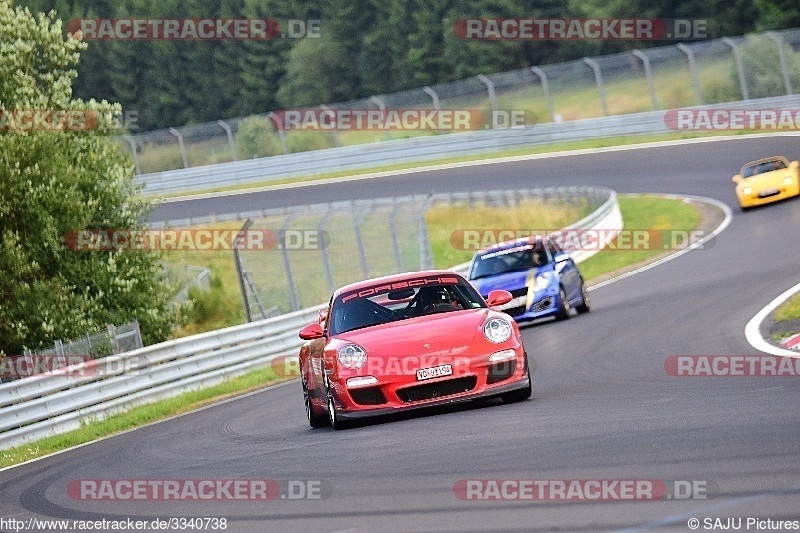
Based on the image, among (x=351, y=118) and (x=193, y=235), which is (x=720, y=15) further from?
(x=193, y=235)

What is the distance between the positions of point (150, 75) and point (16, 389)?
82618 millimetres

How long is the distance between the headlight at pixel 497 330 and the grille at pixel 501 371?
0.19 metres

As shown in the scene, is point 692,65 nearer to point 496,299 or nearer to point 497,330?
point 496,299

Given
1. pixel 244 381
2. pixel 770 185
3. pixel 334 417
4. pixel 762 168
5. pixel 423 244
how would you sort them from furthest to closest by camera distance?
pixel 762 168, pixel 770 185, pixel 423 244, pixel 244 381, pixel 334 417

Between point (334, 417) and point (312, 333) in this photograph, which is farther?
point (312, 333)

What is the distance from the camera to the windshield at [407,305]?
1238 cm

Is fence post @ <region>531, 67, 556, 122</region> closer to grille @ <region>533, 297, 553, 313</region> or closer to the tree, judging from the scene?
the tree

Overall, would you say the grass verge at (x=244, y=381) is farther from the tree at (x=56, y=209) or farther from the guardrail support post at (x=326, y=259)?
the tree at (x=56, y=209)

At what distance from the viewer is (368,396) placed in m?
11.5

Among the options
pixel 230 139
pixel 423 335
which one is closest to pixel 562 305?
pixel 423 335

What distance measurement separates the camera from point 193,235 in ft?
134

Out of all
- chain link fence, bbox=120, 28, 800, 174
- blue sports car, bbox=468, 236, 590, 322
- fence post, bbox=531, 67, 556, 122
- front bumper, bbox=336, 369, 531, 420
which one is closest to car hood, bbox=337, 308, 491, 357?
front bumper, bbox=336, 369, 531, 420

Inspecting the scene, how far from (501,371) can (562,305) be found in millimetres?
9277

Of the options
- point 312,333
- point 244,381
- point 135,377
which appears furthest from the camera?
point 244,381
